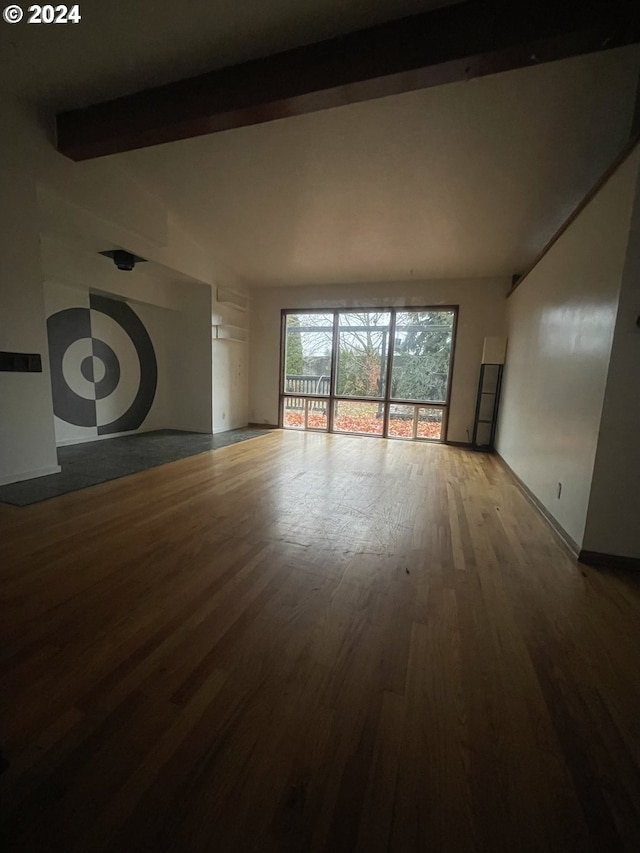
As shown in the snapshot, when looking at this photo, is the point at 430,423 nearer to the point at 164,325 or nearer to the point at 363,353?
the point at 363,353

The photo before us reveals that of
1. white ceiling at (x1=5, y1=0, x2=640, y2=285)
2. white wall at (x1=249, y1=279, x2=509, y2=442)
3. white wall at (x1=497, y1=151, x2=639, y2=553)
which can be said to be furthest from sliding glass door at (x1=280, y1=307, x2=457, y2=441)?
white wall at (x1=497, y1=151, x2=639, y2=553)

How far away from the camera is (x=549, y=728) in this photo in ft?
3.40

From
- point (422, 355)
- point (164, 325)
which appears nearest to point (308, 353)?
point (422, 355)

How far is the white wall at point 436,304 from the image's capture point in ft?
18.0

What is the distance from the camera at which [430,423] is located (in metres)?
6.01

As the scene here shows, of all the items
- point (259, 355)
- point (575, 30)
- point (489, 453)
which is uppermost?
point (575, 30)

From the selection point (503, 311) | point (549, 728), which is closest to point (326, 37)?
point (549, 728)

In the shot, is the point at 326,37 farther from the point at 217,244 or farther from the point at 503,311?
the point at 503,311

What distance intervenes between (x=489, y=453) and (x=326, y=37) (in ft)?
16.8

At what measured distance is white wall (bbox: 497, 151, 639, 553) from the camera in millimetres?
1992

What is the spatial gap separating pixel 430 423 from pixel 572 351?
3.56 m

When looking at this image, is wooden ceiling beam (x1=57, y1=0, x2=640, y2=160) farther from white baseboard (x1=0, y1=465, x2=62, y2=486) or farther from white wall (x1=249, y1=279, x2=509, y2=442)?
white wall (x1=249, y1=279, x2=509, y2=442)

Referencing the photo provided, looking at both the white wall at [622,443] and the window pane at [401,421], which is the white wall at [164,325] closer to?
the window pane at [401,421]

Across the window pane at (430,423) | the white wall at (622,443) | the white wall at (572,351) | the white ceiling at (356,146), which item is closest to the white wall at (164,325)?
the white ceiling at (356,146)
